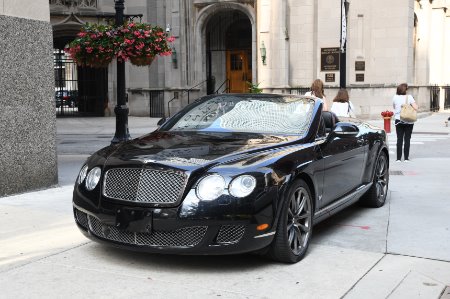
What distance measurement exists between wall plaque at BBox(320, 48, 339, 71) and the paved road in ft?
64.6

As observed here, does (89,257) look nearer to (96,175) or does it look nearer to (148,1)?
(96,175)

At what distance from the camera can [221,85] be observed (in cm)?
3116

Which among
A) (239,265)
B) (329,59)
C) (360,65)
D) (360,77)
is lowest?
(239,265)

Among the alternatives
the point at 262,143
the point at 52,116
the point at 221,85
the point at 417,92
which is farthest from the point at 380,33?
the point at 262,143

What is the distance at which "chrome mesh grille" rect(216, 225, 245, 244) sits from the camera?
4809 millimetres

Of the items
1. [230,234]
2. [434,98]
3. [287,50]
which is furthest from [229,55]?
[230,234]

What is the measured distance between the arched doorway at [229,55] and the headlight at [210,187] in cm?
2609

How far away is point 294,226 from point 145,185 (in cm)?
142

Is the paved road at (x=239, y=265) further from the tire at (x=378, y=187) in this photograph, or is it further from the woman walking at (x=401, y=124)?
the woman walking at (x=401, y=124)

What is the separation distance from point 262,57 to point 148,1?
23.8 ft

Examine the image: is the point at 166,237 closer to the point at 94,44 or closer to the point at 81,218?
the point at 81,218

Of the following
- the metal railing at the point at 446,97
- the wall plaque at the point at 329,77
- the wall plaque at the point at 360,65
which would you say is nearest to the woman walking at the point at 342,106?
the wall plaque at the point at 329,77

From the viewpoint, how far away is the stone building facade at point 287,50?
26.6 m

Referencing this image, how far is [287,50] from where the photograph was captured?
27.7 meters
